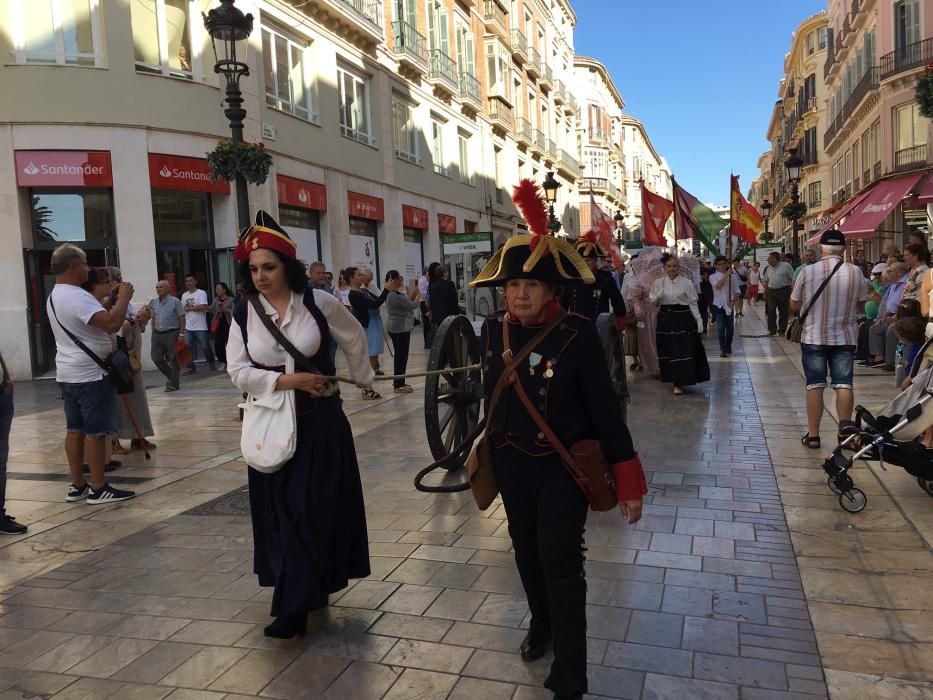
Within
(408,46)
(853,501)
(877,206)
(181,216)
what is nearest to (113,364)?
(853,501)

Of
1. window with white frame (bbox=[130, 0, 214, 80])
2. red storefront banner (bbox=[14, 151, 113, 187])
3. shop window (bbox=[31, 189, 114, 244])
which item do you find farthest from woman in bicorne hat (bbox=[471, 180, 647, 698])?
window with white frame (bbox=[130, 0, 214, 80])

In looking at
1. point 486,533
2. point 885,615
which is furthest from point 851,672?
point 486,533

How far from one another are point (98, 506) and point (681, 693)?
443 cm

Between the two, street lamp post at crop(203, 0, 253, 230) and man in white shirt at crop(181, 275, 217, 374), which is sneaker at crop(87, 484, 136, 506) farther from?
man in white shirt at crop(181, 275, 217, 374)

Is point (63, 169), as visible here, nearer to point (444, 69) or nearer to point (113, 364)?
point (113, 364)

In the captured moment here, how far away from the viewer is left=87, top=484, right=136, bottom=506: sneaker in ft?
18.6

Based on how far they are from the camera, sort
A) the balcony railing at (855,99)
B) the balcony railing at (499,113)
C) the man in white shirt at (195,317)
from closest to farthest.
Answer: the man in white shirt at (195,317), the balcony railing at (855,99), the balcony railing at (499,113)

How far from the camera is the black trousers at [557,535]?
2.72 metres

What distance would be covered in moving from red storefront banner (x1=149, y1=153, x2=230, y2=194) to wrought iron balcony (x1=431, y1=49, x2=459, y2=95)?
42.8 feet

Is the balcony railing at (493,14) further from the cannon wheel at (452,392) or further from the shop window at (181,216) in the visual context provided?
the cannon wheel at (452,392)

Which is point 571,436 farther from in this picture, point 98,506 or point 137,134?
point 137,134

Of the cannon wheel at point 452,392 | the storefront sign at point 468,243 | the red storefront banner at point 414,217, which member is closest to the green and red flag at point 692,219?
the storefront sign at point 468,243

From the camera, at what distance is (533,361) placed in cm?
286

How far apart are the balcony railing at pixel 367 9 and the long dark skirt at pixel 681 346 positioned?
14.4m
